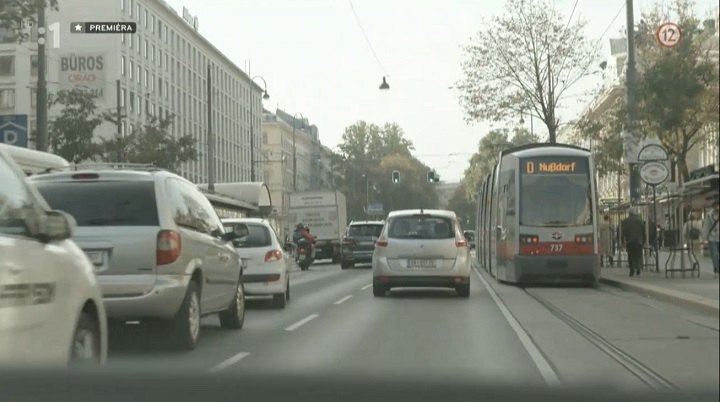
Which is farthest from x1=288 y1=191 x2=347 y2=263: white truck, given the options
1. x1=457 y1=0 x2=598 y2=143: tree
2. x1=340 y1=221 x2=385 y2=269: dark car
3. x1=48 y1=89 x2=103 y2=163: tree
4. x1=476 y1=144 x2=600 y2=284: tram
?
x1=457 y1=0 x2=598 y2=143: tree

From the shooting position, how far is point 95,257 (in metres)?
6.09

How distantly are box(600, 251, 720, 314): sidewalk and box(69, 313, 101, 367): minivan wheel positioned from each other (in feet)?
7.83

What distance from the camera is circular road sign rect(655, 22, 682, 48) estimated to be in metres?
2.45

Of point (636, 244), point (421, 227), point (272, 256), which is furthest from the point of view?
point (421, 227)

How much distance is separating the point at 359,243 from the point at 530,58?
26.1 metres

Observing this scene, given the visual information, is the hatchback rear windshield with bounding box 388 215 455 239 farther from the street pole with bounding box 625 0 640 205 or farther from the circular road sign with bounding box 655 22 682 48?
the circular road sign with bounding box 655 22 682 48

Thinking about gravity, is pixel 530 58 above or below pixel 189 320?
above

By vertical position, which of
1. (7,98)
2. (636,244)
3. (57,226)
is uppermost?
(7,98)

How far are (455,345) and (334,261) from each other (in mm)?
36120

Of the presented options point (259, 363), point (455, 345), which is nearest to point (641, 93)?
point (259, 363)

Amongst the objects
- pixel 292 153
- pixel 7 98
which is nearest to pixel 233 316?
pixel 292 153

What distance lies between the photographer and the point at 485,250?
2373 centimetres

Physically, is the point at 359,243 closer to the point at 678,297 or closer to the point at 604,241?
the point at 604,241

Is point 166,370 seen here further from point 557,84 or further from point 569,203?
point 569,203
